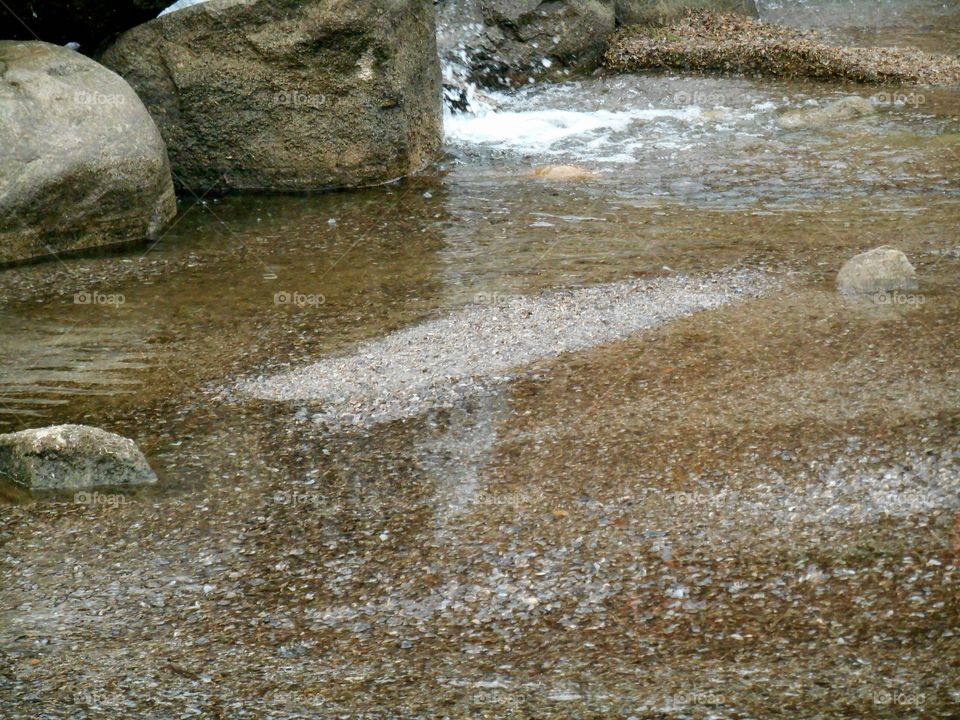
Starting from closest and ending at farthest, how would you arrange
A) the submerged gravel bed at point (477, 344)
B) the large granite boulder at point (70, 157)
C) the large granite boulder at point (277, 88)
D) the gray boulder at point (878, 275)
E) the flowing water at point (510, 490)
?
the flowing water at point (510, 490)
the submerged gravel bed at point (477, 344)
the gray boulder at point (878, 275)
the large granite boulder at point (70, 157)
the large granite boulder at point (277, 88)

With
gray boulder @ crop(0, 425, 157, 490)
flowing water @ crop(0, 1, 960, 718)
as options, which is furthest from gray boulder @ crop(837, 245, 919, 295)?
gray boulder @ crop(0, 425, 157, 490)

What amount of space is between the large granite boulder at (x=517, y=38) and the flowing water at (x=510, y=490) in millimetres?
3968

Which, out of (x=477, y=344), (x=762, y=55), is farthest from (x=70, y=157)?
(x=762, y=55)

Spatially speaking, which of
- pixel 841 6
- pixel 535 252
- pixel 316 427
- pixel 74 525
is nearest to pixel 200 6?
pixel 535 252

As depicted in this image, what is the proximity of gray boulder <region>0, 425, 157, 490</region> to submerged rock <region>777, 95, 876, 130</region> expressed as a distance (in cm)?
638

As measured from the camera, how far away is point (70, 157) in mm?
6820

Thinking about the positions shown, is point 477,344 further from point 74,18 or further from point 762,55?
point 762,55

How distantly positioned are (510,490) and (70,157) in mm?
4095

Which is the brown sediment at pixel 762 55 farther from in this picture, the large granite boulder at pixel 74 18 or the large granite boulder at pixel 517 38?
the large granite boulder at pixel 74 18

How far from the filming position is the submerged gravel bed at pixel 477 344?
16.2 feet

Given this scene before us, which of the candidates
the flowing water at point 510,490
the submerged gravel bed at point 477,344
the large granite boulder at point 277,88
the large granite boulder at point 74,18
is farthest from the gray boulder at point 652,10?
the submerged gravel bed at point 477,344

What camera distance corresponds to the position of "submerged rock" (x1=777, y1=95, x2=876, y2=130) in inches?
355

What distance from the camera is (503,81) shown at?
35.8 ft

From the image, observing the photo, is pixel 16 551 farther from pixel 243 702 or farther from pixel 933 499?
pixel 933 499
